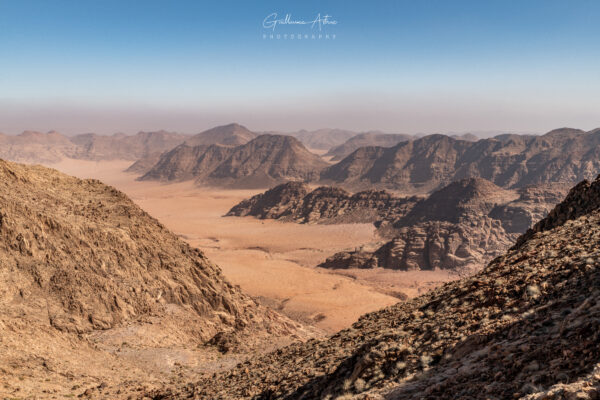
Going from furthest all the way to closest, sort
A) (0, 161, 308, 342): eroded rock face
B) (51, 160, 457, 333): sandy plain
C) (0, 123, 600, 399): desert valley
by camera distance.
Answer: (51, 160, 457, 333): sandy plain
(0, 161, 308, 342): eroded rock face
(0, 123, 600, 399): desert valley

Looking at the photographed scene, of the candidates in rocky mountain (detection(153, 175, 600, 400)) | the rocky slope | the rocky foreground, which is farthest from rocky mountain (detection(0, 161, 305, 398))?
the rocky foreground

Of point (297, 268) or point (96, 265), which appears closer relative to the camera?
point (96, 265)

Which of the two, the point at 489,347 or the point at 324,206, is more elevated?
the point at 489,347

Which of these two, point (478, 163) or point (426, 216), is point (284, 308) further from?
point (478, 163)

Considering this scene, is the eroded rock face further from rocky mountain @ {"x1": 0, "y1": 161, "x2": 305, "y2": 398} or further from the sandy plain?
the sandy plain

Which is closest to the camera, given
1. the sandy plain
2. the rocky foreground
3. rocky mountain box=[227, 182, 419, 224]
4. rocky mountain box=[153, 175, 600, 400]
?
rocky mountain box=[153, 175, 600, 400]

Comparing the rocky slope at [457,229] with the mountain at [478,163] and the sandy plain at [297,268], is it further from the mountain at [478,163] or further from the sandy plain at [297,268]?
the mountain at [478,163]

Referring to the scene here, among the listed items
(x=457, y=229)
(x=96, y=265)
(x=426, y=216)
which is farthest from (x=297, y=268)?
(x=96, y=265)
